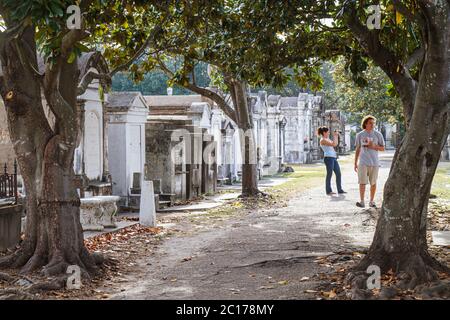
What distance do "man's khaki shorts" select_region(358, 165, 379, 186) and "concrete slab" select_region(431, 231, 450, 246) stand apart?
8.95ft

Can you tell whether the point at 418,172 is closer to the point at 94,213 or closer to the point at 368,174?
the point at 368,174

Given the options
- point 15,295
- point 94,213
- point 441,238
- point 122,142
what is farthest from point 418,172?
point 122,142

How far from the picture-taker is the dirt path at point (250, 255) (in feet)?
24.2

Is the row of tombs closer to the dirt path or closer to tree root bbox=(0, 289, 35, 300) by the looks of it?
the dirt path

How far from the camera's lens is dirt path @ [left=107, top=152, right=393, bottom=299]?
7.39m

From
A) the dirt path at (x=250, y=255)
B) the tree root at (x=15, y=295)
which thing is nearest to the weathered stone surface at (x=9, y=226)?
the dirt path at (x=250, y=255)

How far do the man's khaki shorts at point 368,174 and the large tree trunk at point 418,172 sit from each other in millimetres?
6156

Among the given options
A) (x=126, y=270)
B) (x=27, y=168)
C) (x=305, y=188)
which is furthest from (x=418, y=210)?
(x=305, y=188)

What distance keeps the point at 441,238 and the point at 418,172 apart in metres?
3.42

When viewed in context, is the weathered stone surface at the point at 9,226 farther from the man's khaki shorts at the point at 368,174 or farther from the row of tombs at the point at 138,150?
the man's khaki shorts at the point at 368,174
